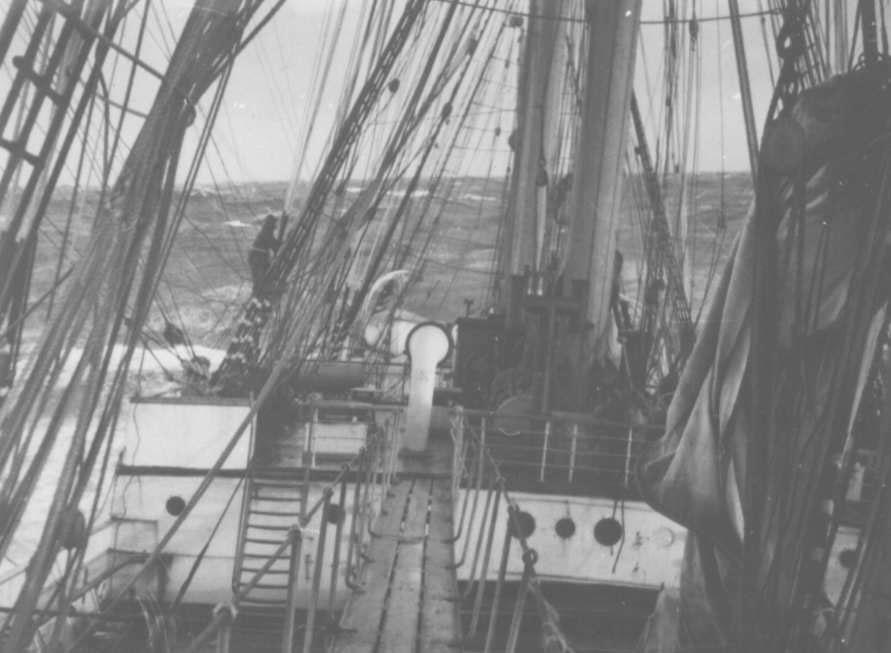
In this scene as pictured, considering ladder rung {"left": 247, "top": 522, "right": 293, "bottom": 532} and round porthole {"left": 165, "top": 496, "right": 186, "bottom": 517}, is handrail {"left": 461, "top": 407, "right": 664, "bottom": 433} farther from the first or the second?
round porthole {"left": 165, "top": 496, "right": 186, "bottom": 517}

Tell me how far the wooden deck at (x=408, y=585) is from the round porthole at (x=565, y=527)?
1.29m

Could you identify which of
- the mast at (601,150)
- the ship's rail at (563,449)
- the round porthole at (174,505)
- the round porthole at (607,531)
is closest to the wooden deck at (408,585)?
the ship's rail at (563,449)

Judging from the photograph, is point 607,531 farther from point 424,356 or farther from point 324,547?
point 324,547

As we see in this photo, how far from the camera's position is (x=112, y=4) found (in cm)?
353

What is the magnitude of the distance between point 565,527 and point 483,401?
179 inches

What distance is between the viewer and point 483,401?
14.3 m

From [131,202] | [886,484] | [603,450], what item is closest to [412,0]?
[131,202]

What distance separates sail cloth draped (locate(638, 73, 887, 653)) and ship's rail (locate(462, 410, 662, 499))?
6.14 m

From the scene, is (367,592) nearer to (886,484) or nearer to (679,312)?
(886,484)

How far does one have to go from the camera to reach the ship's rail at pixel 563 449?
980cm

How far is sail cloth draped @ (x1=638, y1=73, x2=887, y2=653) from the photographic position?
300cm

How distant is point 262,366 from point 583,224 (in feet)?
16.7

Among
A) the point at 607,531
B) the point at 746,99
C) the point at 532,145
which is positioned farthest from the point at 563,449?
the point at 532,145

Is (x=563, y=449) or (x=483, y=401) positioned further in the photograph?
(x=483, y=401)
